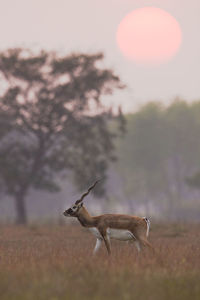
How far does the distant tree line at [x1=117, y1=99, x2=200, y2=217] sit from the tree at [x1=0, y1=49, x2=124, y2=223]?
153 ft

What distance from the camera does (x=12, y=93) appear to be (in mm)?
43719

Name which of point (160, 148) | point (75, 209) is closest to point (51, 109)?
point (75, 209)

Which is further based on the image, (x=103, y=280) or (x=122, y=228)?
(x=122, y=228)

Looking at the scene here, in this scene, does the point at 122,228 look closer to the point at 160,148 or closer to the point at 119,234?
the point at 119,234

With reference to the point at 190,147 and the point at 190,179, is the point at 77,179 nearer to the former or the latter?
the point at 190,179

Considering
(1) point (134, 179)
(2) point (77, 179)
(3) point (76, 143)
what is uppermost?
(1) point (134, 179)

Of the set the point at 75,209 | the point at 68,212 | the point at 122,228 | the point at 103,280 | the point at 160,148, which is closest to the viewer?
the point at 103,280

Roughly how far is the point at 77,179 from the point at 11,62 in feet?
32.8

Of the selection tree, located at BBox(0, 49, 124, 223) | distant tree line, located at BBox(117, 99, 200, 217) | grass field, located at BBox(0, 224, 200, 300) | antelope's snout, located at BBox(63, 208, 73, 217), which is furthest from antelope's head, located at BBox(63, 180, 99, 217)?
distant tree line, located at BBox(117, 99, 200, 217)

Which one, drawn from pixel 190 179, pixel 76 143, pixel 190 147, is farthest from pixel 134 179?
pixel 76 143

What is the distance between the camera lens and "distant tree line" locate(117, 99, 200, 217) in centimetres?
9188

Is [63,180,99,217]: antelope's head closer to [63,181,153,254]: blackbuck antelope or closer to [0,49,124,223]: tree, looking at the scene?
[63,181,153,254]: blackbuck antelope

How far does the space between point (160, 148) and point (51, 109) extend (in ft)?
160

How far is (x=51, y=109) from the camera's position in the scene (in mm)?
44219
